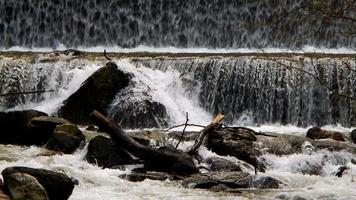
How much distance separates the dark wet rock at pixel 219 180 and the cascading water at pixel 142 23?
10.7 meters

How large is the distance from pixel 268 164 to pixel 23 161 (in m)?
4.25

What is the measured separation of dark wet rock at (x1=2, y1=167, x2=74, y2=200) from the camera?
7.59m

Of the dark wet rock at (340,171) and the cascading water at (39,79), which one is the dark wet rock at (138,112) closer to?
the cascading water at (39,79)

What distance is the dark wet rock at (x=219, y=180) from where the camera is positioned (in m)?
9.72

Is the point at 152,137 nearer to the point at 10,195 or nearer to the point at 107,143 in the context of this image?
the point at 107,143

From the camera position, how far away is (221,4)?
2139 centimetres

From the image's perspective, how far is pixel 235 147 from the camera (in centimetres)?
1162

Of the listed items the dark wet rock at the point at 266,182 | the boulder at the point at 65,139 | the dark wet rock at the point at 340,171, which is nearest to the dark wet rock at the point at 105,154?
the boulder at the point at 65,139

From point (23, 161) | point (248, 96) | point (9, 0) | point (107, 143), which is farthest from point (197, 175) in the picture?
point (9, 0)

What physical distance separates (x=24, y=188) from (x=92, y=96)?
785cm

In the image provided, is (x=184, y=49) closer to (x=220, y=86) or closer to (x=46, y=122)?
(x=220, y=86)

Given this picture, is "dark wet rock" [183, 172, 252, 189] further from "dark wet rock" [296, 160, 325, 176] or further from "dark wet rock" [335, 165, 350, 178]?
"dark wet rock" [335, 165, 350, 178]

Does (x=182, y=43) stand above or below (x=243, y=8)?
below

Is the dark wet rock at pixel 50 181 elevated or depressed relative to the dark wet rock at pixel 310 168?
elevated
